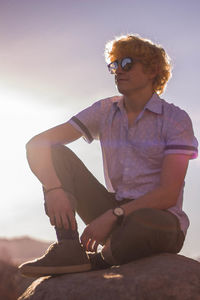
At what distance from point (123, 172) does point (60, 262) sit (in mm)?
1326

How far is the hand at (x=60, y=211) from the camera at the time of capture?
4.63 meters

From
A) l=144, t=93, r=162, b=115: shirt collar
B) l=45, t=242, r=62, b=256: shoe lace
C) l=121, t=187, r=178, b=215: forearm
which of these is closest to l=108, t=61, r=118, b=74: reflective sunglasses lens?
l=144, t=93, r=162, b=115: shirt collar

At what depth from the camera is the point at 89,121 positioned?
5.57 metres

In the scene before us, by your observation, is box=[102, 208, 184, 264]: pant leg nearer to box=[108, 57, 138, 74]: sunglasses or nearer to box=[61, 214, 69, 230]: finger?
box=[61, 214, 69, 230]: finger

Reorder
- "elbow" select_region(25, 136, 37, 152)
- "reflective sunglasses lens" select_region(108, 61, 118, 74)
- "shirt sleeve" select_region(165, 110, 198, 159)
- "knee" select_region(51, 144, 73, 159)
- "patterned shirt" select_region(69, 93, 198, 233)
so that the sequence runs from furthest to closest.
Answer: "reflective sunglasses lens" select_region(108, 61, 118, 74) → "elbow" select_region(25, 136, 37, 152) → "knee" select_region(51, 144, 73, 159) → "patterned shirt" select_region(69, 93, 198, 233) → "shirt sleeve" select_region(165, 110, 198, 159)

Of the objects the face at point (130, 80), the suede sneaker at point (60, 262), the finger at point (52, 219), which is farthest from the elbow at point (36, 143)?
the suede sneaker at point (60, 262)

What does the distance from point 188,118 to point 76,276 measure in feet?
7.36

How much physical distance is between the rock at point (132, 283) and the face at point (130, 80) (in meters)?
2.16

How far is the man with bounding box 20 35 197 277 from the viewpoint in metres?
4.54

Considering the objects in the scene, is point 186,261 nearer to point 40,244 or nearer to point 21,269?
point 21,269

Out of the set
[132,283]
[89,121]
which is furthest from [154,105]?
[132,283]

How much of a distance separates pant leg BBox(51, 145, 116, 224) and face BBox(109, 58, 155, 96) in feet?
3.51

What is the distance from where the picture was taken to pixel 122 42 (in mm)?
5715

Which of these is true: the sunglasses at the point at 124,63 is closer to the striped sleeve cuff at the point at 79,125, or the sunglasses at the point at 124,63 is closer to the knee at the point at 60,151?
the striped sleeve cuff at the point at 79,125
